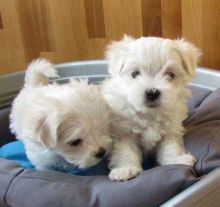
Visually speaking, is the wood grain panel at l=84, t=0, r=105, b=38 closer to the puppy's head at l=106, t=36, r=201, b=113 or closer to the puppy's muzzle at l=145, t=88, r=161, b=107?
the puppy's head at l=106, t=36, r=201, b=113

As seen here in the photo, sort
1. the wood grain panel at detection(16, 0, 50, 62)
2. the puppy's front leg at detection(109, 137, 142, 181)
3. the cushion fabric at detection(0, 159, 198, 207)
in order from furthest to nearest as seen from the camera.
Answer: the wood grain panel at detection(16, 0, 50, 62) < the puppy's front leg at detection(109, 137, 142, 181) < the cushion fabric at detection(0, 159, 198, 207)

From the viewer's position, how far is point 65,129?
3.85ft

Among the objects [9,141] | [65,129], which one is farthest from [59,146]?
[9,141]

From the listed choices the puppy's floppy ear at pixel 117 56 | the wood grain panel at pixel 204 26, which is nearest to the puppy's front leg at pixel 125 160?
the puppy's floppy ear at pixel 117 56

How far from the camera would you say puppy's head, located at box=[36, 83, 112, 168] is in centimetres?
116

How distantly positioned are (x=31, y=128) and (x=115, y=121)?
25cm

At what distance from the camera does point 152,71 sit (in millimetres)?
1184

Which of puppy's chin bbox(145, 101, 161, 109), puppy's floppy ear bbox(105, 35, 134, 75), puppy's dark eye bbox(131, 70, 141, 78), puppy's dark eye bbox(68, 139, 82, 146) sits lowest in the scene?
puppy's dark eye bbox(68, 139, 82, 146)

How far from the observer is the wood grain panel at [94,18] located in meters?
2.04

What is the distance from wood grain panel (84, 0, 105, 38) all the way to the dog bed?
0.90 m

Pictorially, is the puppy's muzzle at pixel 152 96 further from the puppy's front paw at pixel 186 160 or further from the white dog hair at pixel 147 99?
the puppy's front paw at pixel 186 160

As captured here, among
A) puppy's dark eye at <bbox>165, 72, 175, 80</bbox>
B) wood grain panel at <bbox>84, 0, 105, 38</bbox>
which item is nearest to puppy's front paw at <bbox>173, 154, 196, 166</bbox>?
puppy's dark eye at <bbox>165, 72, 175, 80</bbox>

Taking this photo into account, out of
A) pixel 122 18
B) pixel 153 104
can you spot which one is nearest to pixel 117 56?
pixel 153 104


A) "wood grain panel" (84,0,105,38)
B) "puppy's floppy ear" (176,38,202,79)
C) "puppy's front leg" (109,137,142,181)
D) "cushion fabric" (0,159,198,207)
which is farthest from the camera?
"wood grain panel" (84,0,105,38)
